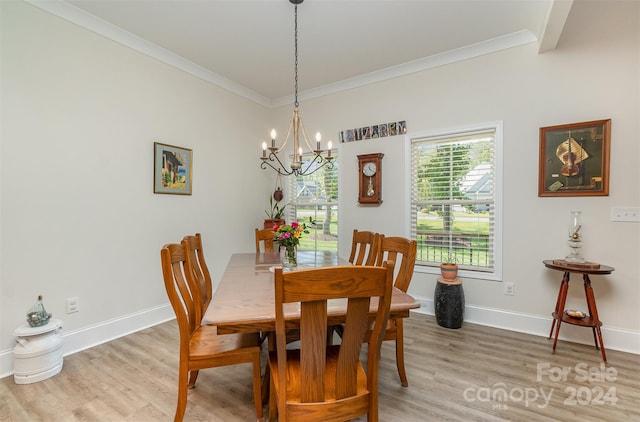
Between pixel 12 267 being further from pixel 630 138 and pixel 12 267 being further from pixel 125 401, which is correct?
pixel 630 138

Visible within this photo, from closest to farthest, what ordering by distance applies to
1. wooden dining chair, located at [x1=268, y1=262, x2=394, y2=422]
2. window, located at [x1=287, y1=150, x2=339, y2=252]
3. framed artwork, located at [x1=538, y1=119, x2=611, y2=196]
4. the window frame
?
wooden dining chair, located at [x1=268, y1=262, x2=394, y2=422], framed artwork, located at [x1=538, y1=119, x2=611, y2=196], the window frame, window, located at [x1=287, y1=150, x2=339, y2=252]

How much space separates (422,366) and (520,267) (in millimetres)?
1502

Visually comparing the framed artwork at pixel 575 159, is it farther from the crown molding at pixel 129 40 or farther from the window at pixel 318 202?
the crown molding at pixel 129 40

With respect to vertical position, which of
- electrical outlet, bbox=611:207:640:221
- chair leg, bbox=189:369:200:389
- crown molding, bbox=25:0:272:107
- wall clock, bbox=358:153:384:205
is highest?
crown molding, bbox=25:0:272:107

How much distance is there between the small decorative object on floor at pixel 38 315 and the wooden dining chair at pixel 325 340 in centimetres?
209

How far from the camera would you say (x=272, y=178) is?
14.8ft

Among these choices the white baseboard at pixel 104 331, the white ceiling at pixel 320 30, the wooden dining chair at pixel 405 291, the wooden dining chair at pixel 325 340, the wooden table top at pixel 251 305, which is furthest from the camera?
the white ceiling at pixel 320 30

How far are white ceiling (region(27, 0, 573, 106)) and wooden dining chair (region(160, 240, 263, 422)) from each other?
83.1 inches

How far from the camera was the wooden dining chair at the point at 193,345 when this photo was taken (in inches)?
57.3

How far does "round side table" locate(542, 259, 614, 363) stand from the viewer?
222 cm

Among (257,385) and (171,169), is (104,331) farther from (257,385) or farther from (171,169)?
(257,385)

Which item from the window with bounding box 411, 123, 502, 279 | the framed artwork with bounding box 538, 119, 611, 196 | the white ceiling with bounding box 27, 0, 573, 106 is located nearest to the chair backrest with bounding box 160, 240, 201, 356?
the white ceiling with bounding box 27, 0, 573, 106

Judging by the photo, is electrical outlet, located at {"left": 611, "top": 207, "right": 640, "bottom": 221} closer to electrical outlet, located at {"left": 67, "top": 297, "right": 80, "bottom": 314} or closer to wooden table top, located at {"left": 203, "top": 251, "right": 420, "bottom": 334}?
wooden table top, located at {"left": 203, "top": 251, "right": 420, "bottom": 334}

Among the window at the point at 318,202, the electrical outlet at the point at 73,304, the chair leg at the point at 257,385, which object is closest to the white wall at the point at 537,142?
the window at the point at 318,202
